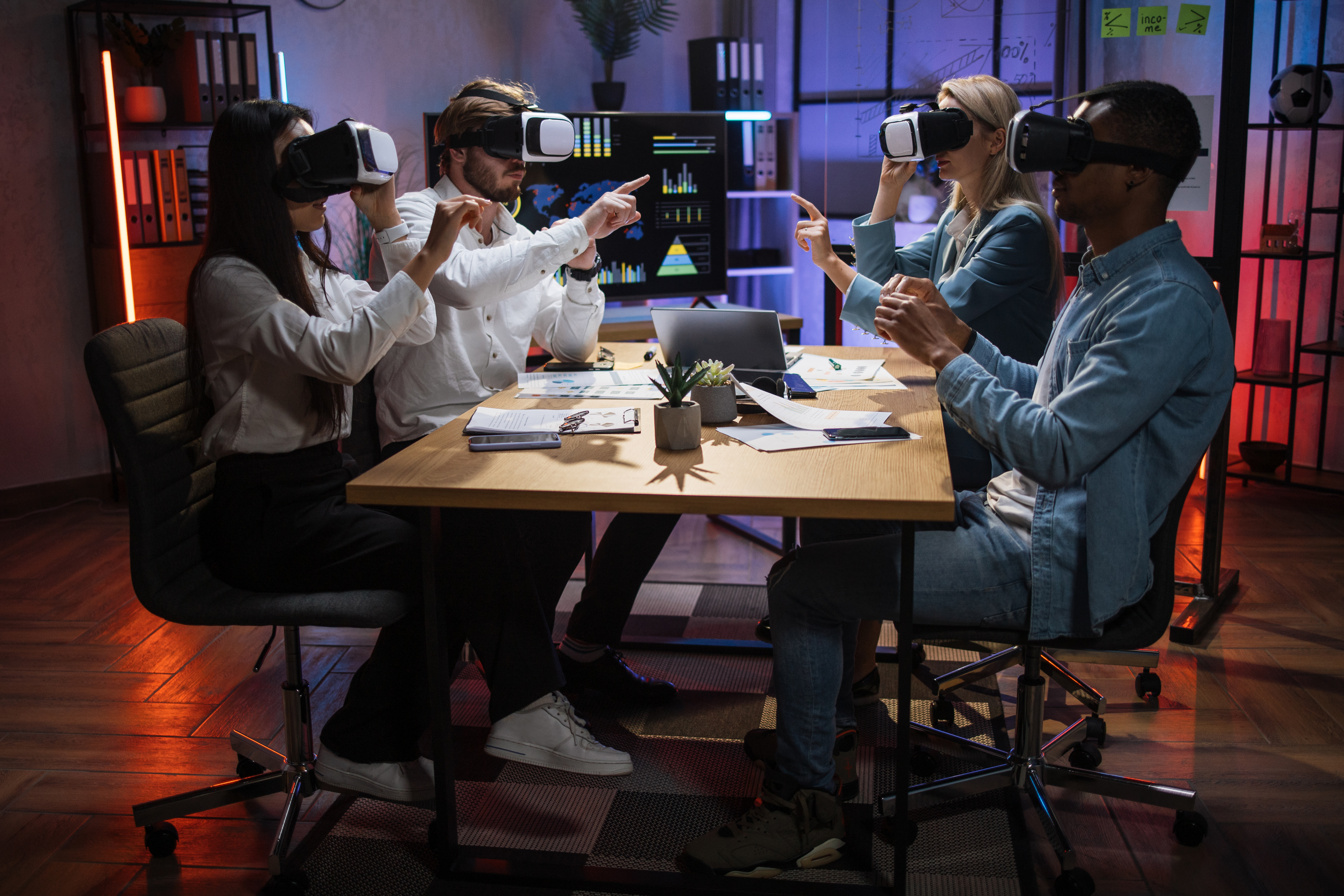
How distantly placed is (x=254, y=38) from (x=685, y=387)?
2.91 m

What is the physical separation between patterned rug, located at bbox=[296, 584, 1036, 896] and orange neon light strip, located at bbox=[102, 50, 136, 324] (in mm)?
2145

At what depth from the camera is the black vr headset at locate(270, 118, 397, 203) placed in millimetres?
1770

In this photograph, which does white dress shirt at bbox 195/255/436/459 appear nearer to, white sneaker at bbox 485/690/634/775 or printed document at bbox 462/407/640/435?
printed document at bbox 462/407/640/435

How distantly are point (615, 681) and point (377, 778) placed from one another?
65cm

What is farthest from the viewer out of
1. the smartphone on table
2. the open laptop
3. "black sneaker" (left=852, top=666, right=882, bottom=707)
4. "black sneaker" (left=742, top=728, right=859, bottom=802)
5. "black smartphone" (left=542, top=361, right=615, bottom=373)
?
"black smartphone" (left=542, top=361, right=615, bottom=373)

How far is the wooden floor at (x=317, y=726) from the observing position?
1806 millimetres

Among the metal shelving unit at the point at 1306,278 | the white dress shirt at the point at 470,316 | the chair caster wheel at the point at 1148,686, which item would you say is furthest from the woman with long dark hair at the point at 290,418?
the metal shelving unit at the point at 1306,278

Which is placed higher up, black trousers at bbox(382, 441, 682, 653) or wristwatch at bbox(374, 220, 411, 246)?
wristwatch at bbox(374, 220, 411, 246)

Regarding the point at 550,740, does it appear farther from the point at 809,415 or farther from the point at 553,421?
the point at 809,415

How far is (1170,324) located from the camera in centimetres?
147

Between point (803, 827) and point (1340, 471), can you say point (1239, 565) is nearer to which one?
point (1340, 471)

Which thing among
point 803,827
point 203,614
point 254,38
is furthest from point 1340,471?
point 254,38

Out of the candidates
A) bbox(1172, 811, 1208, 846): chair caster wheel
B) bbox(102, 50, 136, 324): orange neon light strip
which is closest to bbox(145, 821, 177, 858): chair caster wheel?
bbox(1172, 811, 1208, 846): chair caster wheel

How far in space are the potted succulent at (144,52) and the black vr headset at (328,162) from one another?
7.48ft
